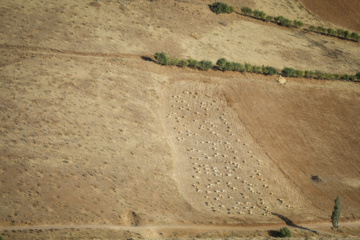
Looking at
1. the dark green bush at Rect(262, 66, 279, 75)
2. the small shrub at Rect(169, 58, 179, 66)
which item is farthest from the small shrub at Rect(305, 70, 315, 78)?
the small shrub at Rect(169, 58, 179, 66)

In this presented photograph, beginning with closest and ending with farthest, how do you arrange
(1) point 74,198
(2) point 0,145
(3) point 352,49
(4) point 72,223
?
(4) point 72,223, (1) point 74,198, (2) point 0,145, (3) point 352,49

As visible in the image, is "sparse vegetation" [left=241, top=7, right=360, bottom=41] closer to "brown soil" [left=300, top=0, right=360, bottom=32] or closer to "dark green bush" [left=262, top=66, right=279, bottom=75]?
"brown soil" [left=300, top=0, right=360, bottom=32]

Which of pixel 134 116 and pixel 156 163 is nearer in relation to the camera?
pixel 156 163

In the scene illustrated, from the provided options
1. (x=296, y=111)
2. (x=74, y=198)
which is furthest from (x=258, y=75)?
(x=74, y=198)

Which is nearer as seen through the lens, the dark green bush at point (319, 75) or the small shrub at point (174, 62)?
the small shrub at point (174, 62)

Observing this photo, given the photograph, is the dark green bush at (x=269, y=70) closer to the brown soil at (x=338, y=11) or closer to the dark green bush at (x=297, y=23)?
the dark green bush at (x=297, y=23)

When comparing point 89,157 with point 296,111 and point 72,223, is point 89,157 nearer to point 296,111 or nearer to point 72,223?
point 72,223

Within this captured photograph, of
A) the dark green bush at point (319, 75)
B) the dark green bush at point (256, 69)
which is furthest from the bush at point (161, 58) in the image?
the dark green bush at point (319, 75)
